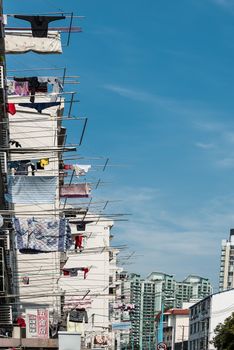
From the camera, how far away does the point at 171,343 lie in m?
186

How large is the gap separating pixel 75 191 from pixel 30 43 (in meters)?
15.1

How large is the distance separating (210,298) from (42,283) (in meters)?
75.2

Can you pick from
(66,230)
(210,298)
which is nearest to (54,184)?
(66,230)

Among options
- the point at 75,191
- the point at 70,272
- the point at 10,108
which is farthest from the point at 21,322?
the point at 10,108

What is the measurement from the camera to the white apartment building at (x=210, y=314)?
128 m

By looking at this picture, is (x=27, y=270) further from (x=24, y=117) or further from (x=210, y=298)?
(x=210, y=298)

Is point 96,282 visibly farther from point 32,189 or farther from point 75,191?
point 32,189

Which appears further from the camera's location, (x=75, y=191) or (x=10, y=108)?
Result: (x=75, y=191)

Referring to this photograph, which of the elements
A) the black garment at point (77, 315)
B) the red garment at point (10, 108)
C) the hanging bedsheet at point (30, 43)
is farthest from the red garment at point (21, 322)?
the hanging bedsheet at point (30, 43)

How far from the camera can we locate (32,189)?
32250 mm

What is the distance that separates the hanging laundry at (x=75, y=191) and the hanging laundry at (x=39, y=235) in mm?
14360

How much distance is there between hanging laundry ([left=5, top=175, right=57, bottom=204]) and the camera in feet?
105

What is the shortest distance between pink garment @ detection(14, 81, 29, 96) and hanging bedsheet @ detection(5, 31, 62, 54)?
130 cm

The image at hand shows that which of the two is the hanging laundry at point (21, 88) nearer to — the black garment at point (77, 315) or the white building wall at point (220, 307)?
the black garment at point (77, 315)
